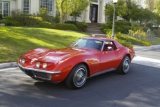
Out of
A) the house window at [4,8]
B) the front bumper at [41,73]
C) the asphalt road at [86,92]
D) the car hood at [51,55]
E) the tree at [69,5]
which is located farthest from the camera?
the house window at [4,8]

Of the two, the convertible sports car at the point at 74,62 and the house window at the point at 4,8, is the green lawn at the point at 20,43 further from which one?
the house window at the point at 4,8

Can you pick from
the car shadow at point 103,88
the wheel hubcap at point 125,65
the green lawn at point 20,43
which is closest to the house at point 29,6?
the green lawn at point 20,43

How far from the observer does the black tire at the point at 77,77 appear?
5.78 meters

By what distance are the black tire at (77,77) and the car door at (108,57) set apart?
2.67 ft

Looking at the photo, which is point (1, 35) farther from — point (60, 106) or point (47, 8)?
point (47, 8)

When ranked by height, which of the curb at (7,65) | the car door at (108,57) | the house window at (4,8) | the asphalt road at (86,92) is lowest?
the asphalt road at (86,92)

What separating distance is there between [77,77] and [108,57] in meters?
1.48

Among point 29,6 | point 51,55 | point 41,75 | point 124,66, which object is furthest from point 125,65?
point 29,6

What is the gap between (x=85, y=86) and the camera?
630cm

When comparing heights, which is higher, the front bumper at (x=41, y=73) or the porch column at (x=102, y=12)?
the porch column at (x=102, y=12)

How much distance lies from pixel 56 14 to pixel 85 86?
69.1 ft

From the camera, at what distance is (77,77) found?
597cm

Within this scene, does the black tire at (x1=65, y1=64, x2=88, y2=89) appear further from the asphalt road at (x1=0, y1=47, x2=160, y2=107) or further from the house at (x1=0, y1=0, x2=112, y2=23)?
the house at (x1=0, y1=0, x2=112, y2=23)

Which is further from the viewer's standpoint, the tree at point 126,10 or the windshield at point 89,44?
the tree at point 126,10
